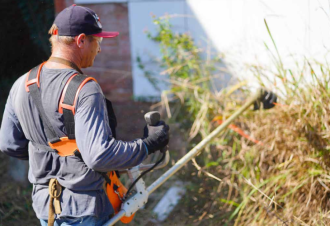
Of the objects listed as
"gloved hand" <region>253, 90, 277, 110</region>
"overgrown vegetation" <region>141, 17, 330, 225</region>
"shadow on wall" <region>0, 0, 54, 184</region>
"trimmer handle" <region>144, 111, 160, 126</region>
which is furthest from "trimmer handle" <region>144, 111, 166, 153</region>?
"shadow on wall" <region>0, 0, 54, 184</region>

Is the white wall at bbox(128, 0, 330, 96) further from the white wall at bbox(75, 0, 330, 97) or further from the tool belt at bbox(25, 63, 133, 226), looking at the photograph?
the tool belt at bbox(25, 63, 133, 226)

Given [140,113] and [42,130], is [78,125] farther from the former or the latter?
[140,113]

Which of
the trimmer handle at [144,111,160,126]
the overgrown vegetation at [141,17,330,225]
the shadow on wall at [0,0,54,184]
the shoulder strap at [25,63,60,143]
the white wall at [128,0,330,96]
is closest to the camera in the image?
the shoulder strap at [25,63,60,143]

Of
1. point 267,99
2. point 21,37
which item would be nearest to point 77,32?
point 267,99

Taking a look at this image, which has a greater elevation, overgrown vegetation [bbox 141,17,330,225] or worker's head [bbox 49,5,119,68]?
worker's head [bbox 49,5,119,68]

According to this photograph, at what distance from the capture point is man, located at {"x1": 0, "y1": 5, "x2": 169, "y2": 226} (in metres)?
1.98

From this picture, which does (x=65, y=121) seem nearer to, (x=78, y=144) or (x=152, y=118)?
(x=78, y=144)

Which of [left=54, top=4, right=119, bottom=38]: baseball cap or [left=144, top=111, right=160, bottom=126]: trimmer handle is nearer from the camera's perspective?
[left=54, top=4, right=119, bottom=38]: baseball cap

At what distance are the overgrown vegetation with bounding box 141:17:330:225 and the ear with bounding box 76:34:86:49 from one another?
4.99 ft

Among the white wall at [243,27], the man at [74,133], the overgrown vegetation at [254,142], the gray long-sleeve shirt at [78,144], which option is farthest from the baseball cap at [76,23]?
the white wall at [243,27]

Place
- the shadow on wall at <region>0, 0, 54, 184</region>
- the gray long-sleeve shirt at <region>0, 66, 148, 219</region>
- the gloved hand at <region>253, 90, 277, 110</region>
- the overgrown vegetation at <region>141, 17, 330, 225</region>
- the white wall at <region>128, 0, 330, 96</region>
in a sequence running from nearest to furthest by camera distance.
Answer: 1. the gray long-sleeve shirt at <region>0, 66, 148, 219</region>
2. the overgrown vegetation at <region>141, 17, 330, 225</region>
3. the gloved hand at <region>253, 90, 277, 110</region>
4. the white wall at <region>128, 0, 330, 96</region>
5. the shadow on wall at <region>0, 0, 54, 184</region>

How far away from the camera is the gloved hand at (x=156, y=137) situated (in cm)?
223

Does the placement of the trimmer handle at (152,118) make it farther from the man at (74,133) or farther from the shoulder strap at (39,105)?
the shoulder strap at (39,105)

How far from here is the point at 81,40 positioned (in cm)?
221
